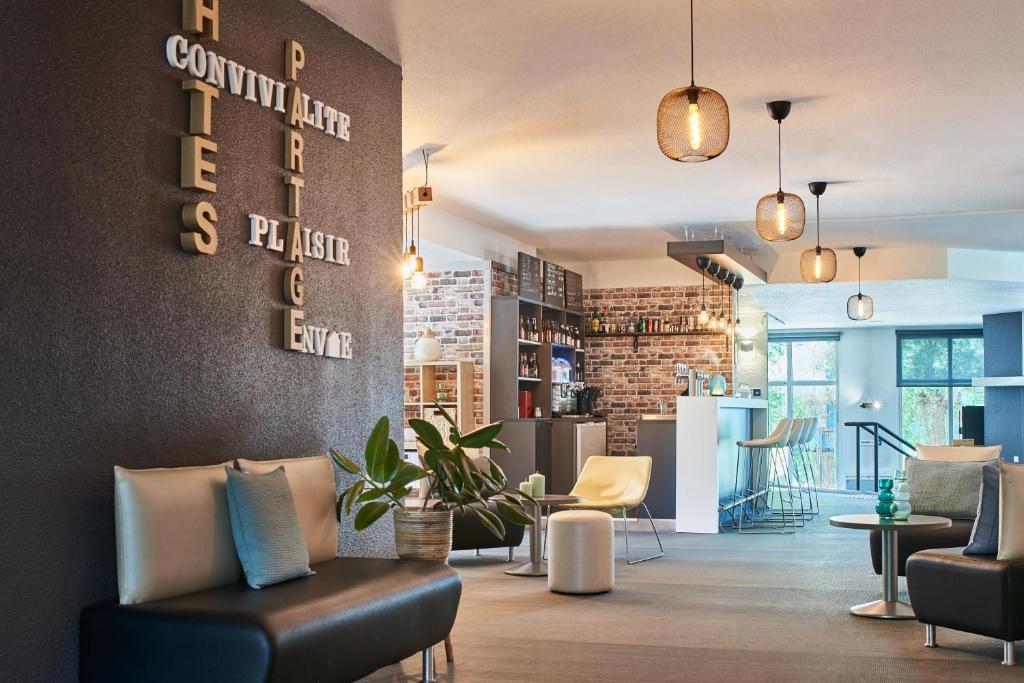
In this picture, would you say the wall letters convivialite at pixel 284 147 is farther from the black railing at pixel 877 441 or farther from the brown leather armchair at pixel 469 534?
the black railing at pixel 877 441

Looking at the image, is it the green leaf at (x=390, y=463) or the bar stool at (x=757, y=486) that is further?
the bar stool at (x=757, y=486)

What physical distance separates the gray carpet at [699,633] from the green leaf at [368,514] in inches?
27.0

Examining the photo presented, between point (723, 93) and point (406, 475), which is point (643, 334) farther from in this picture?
point (406, 475)

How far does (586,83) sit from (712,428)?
16.9ft

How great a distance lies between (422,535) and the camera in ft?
15.4

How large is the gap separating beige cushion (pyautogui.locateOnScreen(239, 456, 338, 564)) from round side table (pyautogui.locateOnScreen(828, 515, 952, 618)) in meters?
2.84

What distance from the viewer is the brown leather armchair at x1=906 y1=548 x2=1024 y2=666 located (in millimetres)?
4820

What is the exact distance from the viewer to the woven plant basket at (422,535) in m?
4.68

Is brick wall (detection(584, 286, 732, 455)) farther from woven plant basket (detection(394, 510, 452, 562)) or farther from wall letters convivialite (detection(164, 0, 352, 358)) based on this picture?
woven plant basket (detection(394, 510, 452, 562))

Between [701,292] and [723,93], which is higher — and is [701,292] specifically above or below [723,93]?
below

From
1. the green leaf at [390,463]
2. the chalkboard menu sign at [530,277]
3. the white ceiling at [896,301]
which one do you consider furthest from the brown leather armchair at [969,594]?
the white ceiling at [896,301]

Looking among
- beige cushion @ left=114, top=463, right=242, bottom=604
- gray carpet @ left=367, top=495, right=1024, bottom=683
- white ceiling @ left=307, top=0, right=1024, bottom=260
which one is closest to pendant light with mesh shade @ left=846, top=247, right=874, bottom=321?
white ceiling @ left=307, top=0, right=1024, bottom=260

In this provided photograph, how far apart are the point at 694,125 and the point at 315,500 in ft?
7.42

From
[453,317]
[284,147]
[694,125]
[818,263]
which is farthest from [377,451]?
[453,317]
